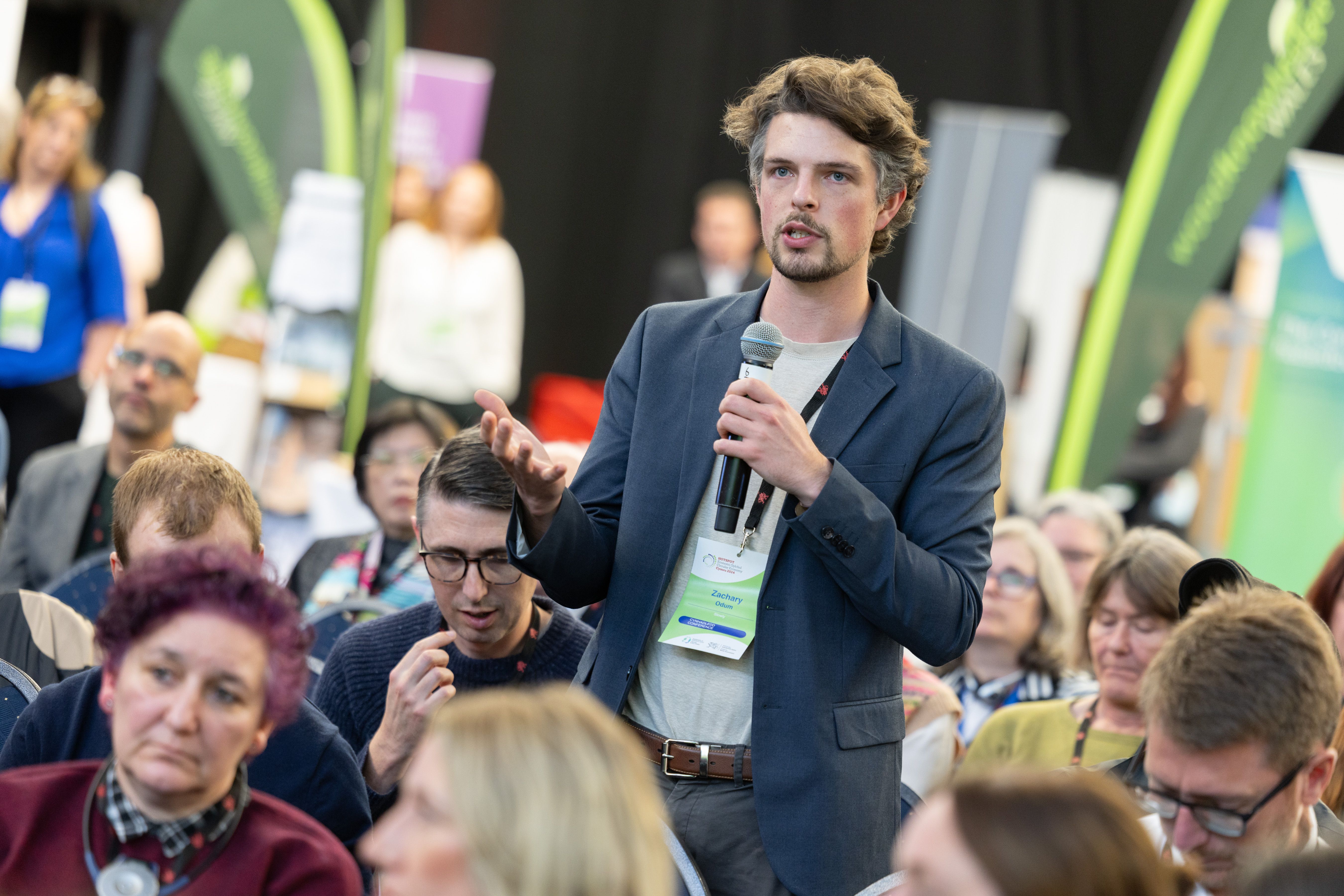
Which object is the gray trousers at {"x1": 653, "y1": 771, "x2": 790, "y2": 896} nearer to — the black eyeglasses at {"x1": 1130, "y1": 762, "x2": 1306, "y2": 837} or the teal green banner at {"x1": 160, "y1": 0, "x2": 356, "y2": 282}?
the black eyeglasses at {"x1": 1130, "y1": 762, "x2": 1306, "y2": 837}

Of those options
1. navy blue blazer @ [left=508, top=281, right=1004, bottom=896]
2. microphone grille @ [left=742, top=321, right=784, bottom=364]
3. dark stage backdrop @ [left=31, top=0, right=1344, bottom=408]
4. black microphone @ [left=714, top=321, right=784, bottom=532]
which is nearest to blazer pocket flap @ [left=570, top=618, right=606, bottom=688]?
navy blue blazer @ [left=508, top=281, right=1004, bottom=896]

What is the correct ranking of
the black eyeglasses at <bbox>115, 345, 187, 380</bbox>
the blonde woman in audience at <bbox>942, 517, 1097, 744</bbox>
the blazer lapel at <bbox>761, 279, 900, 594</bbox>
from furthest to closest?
the black eyeglasses at <bbox>115, 345, 187, 380</bbox>, the blonde woman in audience at <bbox>942, 517, 1097, 744</bbox>, the blazer lapel at <bbox>761, 279, 900, 594</bbox>

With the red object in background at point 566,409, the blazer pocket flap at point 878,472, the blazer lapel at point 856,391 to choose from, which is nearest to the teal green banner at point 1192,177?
the red object in background at point 566,409

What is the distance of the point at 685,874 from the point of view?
204 centimetres

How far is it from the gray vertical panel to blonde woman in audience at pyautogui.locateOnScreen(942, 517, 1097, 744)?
3654 mm

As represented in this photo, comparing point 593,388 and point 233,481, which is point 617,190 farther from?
point 233,481

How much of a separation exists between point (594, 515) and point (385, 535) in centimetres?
192

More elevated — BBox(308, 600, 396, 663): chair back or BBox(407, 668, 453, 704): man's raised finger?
BBox(407, 668, 453, 704): man's raised finger

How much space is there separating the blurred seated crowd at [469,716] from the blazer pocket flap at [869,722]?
0.17m

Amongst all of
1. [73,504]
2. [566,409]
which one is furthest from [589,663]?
[566,409]

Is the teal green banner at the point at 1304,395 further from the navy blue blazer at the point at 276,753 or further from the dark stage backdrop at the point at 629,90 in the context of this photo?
the navy blue blazer at the point at 276,753

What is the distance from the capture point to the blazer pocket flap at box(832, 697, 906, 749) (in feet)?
6.95

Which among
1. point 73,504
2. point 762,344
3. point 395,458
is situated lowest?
point 73,504

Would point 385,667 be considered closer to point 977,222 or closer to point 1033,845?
point 1033,845
